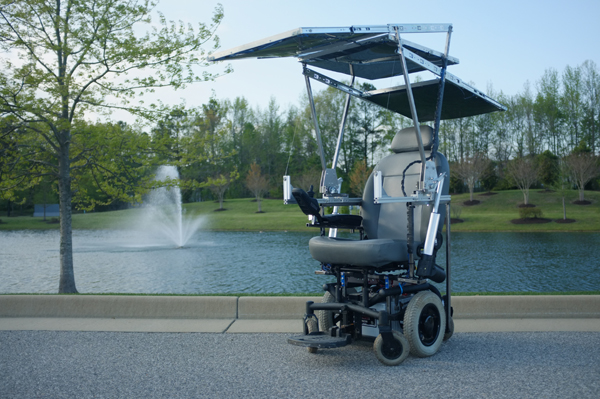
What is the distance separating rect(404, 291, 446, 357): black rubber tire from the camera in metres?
4.33

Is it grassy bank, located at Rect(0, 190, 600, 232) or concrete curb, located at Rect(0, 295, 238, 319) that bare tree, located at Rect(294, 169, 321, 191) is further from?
concrete curb, located at Rect(0, 295, 238, 319)

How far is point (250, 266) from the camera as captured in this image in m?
17.1

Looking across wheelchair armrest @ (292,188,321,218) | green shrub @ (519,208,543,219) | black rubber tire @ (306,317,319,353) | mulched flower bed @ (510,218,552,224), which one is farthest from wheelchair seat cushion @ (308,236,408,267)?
green shrub @ (519,208,543,219)

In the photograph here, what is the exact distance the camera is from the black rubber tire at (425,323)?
171 inches

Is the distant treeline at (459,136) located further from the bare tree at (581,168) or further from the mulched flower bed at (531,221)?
the mulched flower bed at (531,221)

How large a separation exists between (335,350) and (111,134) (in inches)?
291

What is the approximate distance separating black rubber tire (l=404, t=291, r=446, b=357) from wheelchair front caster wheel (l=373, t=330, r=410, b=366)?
132mm

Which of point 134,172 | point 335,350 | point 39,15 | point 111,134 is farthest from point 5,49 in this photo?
point 335,350

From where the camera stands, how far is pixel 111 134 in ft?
33.8

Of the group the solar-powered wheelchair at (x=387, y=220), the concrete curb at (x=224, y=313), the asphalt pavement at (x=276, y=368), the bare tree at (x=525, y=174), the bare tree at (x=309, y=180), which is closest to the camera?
the asphalt pavement at (x=276, y=368)

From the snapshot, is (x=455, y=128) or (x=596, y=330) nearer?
(x=596, y=330)

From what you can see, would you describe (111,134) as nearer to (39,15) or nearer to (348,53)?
(39,15)

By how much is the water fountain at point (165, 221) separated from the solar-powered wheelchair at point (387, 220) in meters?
6.80

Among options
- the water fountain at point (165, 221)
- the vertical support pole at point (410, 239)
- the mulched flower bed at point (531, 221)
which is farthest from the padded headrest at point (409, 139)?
the mulched flower bed at point (531, 221)
